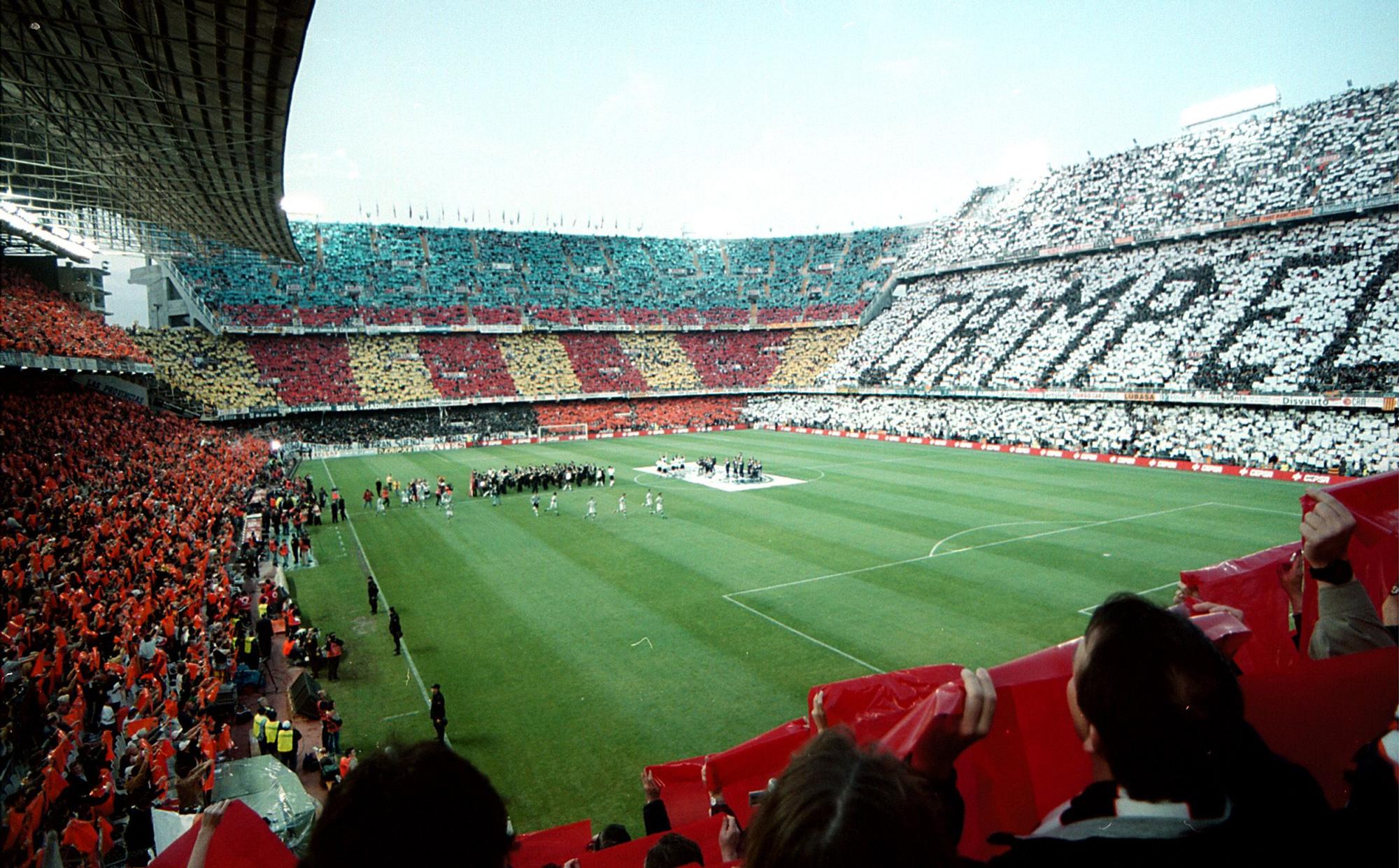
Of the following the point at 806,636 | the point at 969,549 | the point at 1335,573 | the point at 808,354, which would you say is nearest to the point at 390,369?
the point at 808,354

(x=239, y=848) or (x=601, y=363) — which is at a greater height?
(x=601, y=363)

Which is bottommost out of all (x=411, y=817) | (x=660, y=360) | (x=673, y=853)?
(x=673, y=853)

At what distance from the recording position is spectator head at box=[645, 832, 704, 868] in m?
3.91

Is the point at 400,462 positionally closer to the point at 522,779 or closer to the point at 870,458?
the point at 870,458

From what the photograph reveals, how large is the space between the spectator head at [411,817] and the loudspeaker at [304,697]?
13.7m

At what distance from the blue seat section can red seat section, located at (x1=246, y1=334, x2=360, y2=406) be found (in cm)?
164

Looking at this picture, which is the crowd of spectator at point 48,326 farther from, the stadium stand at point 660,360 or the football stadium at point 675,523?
the stadium stand at point 660,360

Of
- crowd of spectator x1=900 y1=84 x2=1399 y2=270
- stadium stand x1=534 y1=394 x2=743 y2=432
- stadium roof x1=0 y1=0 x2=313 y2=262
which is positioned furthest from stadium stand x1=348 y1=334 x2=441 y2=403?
crowd of spectator x1=900 y1=84 x2=1399 y2=270

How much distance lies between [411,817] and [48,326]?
140 ft

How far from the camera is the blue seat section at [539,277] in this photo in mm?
63750

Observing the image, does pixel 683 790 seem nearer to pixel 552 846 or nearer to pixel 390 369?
pixel 552 846

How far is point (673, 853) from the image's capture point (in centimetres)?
395

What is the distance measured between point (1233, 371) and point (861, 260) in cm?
4630

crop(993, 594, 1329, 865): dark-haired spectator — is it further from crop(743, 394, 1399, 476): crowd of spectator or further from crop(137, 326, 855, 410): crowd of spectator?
crop(137, 326, 855, 410): crowd of spectator
